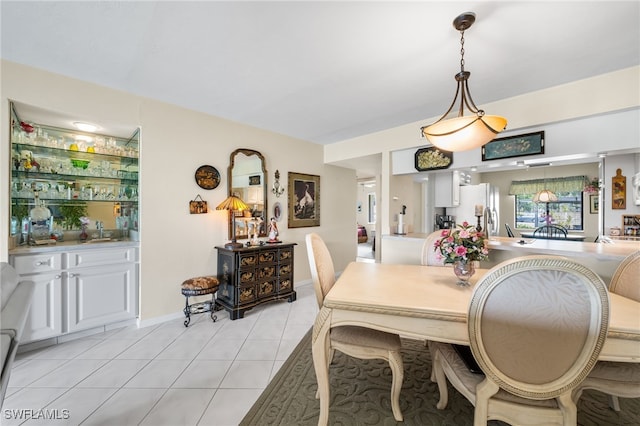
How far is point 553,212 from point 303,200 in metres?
6.09

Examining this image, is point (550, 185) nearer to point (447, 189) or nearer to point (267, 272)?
point (447, 189)

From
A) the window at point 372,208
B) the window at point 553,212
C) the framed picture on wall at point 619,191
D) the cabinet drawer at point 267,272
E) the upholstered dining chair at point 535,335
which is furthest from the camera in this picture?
the window at point 372,208

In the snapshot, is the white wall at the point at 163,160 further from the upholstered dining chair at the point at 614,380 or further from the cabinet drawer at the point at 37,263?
the upholstered dining chair at the point at 614,380

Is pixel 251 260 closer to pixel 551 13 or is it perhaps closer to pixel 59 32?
pixel 59 32

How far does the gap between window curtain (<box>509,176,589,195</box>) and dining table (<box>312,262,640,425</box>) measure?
584 cm

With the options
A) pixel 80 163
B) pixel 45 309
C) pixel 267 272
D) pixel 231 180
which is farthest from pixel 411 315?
pixel 80 163

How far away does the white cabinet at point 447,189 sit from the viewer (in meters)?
3.97

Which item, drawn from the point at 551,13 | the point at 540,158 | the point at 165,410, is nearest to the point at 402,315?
the point at 165,410

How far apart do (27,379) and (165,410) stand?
1206mm

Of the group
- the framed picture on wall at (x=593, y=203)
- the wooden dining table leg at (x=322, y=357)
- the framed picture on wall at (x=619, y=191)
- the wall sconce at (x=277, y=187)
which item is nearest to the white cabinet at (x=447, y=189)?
the framed picture on wall at (x=619, y=191)

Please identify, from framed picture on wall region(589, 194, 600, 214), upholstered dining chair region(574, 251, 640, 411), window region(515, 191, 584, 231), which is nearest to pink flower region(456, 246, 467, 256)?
upholstered dining chair region(574, 251, 640, 411)

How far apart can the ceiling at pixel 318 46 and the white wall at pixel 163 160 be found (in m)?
0.17

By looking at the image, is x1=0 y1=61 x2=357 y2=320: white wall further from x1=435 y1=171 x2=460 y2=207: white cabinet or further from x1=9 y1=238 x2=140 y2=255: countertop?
x1=435 y1=171 x2=460 y2=207: white cabinet

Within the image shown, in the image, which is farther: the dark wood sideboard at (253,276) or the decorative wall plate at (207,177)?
the decorative wall plate at (207,177)
